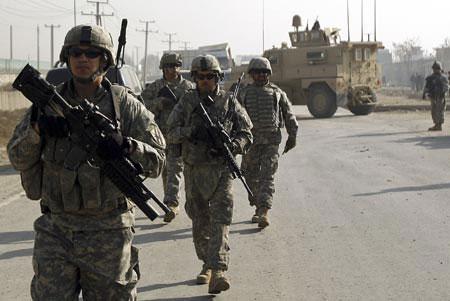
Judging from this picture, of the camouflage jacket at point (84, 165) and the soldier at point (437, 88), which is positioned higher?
the soldier at point (437, 88)

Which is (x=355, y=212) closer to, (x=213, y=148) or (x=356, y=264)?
(x=356, y=264)

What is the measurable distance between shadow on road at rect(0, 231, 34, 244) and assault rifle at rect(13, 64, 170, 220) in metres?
4.75

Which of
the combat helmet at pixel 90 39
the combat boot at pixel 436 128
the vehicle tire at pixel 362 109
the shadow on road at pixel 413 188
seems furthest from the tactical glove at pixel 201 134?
the vehicle tire at pixel 362 109

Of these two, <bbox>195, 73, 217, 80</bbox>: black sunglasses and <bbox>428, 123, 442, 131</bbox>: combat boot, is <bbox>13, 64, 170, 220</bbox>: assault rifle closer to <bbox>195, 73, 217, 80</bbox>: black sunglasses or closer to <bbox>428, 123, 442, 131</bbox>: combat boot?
<bbox>195, 73, 217, 80</bbox>: black sunglasses

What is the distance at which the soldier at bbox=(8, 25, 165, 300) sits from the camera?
382 cm

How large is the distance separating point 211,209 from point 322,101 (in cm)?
2263

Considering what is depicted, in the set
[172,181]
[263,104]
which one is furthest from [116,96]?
[172,181]

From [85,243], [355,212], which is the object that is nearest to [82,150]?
[85,243]

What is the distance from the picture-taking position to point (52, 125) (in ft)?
12.0

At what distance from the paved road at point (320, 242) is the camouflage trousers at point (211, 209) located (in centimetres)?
30

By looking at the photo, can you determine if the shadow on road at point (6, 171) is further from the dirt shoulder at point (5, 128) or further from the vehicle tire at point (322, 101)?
the vehicle tire at point (322, 101)

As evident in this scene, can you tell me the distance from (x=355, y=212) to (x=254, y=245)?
2.08m

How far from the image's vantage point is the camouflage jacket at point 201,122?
633 centimetres

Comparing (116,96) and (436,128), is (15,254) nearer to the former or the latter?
(116,96)
